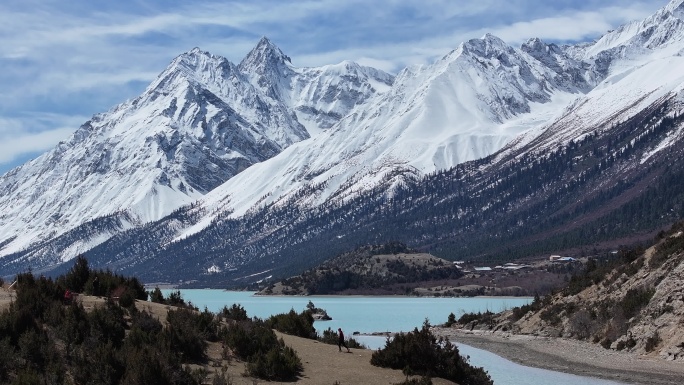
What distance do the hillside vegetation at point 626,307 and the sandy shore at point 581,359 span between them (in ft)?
3.50

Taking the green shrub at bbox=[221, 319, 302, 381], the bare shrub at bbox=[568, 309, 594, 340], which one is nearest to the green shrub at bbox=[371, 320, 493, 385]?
the green shrub at bbox=[221, 319, 302, 381]

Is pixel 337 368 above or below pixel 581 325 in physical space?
above

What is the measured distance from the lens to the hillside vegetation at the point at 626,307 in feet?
175

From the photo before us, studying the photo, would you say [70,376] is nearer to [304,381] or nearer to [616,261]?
[304,381]

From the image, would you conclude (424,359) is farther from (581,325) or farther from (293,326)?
(581,325)

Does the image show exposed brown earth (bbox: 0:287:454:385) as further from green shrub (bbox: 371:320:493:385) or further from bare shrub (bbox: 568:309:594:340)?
bare shrub (bbox: 568:309:594:340)

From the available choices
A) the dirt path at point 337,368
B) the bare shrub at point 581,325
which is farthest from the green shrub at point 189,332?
the bare shrub at point 581,325

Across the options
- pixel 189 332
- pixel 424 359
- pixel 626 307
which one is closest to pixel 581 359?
pixel 626 307

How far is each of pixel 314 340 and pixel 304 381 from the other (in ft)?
31.9

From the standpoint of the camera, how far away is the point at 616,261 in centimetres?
7269

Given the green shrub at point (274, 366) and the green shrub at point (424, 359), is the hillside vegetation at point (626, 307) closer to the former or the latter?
the green shrub at point (424, 359)

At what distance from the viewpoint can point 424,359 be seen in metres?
35.8

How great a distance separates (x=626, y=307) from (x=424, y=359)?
26950mm

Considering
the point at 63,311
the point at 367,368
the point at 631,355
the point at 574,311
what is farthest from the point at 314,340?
the point at 574,311
